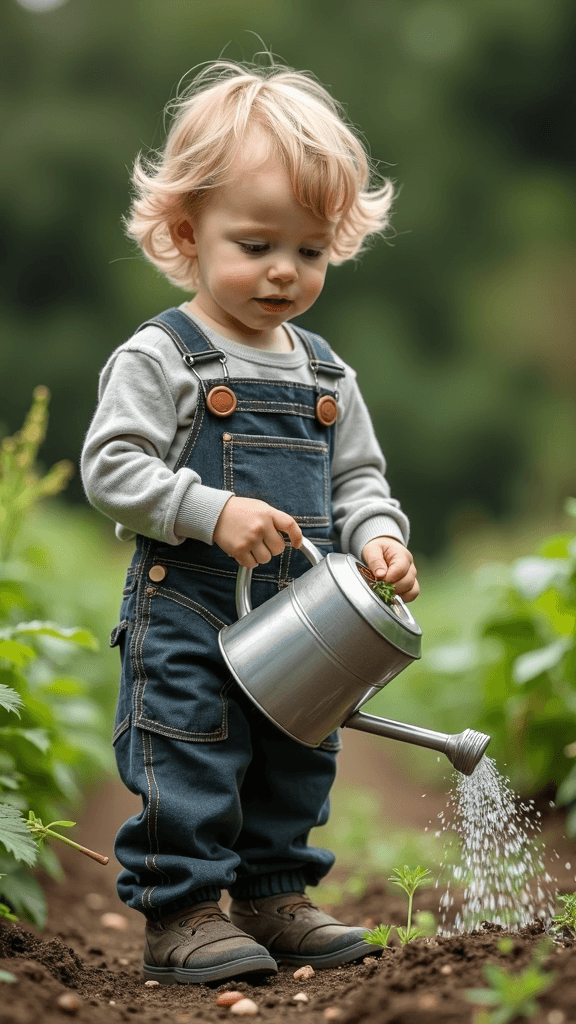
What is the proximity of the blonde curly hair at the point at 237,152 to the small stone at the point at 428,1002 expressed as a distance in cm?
124

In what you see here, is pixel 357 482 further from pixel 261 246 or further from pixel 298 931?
pixel 298 931

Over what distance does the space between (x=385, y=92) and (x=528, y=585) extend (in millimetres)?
10422

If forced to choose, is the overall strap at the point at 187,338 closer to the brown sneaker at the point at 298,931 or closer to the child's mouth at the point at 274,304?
the child's mouth at the point at 274,304

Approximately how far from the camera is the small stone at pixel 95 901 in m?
2.74

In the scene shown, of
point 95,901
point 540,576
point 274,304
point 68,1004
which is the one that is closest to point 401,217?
point 540,576

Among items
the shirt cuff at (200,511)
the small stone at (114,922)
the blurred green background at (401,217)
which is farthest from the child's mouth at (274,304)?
the blurred green background at (401,217)

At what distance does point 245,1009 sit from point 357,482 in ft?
3.27

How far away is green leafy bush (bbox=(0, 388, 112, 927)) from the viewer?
77.0 inches

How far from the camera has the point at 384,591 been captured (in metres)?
1.83

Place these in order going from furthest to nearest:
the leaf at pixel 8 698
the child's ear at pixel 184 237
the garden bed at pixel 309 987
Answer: the child's ear at pixel 184 237 → the leaf at pixel 8 698 → the garden bed at pixel 309 987

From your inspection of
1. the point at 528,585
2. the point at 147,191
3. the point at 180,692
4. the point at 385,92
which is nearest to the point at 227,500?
the point at 180,692

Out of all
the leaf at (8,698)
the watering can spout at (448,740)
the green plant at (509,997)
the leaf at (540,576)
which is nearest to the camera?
the green plant at (509,997)

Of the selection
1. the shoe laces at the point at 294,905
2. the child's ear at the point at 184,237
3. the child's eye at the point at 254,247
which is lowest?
the shoe laces at the point at 294,905

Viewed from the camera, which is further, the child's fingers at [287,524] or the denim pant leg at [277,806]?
the denim pant leg at [277,806]
